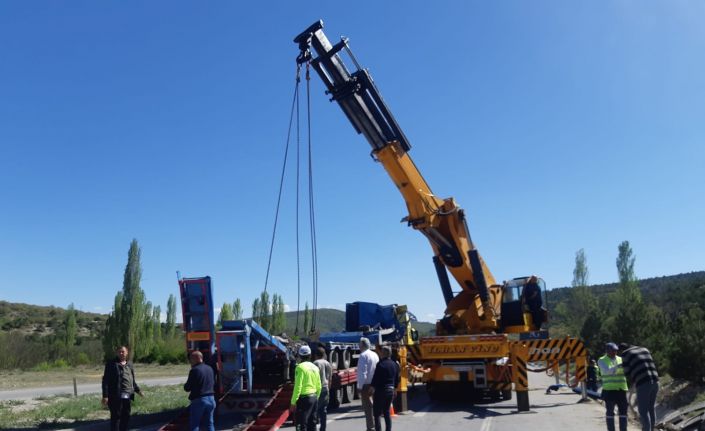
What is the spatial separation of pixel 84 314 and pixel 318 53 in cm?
9607

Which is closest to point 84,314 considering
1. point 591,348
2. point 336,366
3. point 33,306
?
point 33,306

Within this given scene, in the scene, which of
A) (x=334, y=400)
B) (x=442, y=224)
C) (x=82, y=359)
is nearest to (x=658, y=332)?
(x=442, y=224)

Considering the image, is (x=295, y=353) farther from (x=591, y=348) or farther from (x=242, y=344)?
(x=591, y=348)

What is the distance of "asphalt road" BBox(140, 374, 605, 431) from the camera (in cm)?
1173

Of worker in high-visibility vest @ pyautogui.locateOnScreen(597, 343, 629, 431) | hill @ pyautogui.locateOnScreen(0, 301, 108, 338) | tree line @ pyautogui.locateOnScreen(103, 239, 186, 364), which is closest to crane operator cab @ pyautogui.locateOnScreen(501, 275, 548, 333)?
worker in high-visibility vest @ pyautogui.locateOnScreen(597, 343, 629, 431)

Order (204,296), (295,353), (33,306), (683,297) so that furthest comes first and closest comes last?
(33,306), (683,297), (295,353), (204,296)

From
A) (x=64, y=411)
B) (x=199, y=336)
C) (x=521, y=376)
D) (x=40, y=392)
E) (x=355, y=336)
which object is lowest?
(x=40, y=392)

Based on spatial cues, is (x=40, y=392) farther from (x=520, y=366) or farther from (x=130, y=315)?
(x=130, y=315)

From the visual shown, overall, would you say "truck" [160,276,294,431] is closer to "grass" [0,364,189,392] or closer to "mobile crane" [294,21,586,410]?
"mobile crane" [294,21,586,410]

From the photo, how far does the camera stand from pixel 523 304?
1661cm

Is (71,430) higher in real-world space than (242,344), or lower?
lower

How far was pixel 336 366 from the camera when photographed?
49.6 ft

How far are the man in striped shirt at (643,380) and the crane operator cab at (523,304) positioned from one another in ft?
22.7

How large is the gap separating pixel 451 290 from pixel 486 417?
16.9 feet
